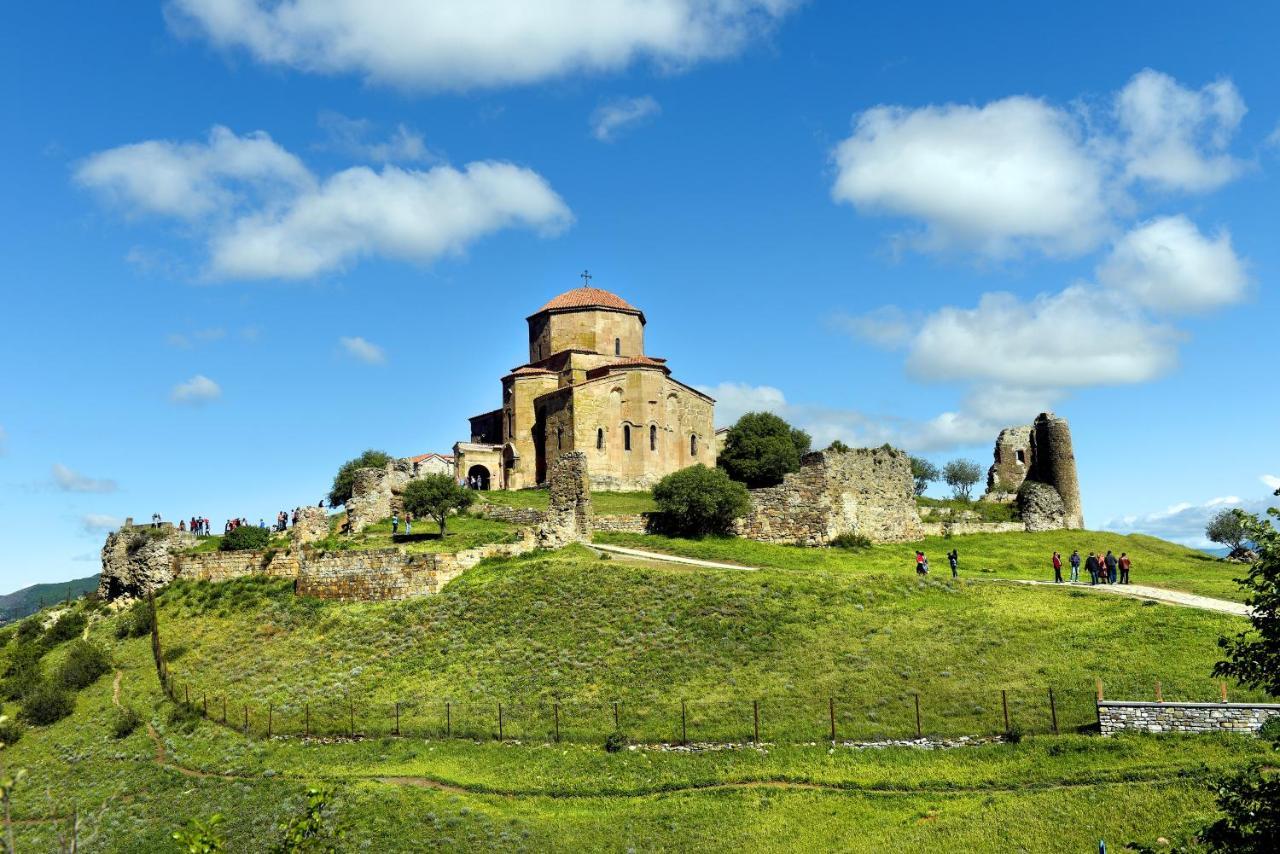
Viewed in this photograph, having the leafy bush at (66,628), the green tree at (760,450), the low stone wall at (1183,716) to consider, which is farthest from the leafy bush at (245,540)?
the low stone wall at (1183,716)

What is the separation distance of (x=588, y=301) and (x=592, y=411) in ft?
35.4

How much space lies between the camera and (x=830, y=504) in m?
41.7

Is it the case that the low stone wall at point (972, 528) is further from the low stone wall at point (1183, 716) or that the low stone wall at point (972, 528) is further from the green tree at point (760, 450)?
the low stone wall at point (1183, 716)

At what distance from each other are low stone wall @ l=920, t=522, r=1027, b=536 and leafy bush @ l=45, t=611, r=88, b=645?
1315 inches

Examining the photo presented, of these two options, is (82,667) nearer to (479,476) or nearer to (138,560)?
(138,560)

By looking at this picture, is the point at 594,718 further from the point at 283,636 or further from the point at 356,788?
the point at 283,636

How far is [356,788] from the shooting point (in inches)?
848

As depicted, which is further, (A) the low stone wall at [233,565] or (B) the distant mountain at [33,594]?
(B) the distant mountain at [33,594]

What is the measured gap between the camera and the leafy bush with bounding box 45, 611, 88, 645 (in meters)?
38.1

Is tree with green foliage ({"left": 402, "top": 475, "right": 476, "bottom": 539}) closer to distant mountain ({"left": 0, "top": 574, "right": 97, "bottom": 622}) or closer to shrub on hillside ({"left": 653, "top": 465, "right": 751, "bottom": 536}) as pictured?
shrub on hillside ({"left": 653, "top": 465, "right": 751, "bottom": 536})

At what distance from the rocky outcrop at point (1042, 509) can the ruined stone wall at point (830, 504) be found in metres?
7.69

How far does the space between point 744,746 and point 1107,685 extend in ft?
25.2

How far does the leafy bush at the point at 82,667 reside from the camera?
32.5 meters

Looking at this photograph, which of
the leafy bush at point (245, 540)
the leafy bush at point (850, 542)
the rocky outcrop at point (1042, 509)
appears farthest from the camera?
the rocky outcrop at point (1042, 509)
